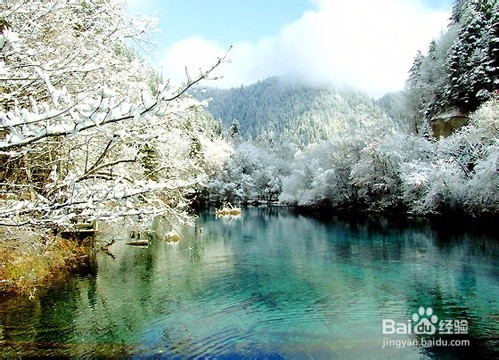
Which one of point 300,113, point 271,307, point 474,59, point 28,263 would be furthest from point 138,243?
point 300,113

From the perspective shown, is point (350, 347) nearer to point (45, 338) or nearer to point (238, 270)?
point (45, 338)

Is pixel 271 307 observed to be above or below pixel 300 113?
below

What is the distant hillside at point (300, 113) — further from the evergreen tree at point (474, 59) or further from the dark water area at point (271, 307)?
the dark water area at point (271, 307)

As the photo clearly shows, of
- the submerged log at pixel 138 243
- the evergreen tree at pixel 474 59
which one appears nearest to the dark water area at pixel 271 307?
the submerged log at pixel 138 243

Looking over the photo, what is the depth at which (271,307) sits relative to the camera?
368 inches

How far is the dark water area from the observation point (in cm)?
707

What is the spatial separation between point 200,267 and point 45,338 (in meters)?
6.88

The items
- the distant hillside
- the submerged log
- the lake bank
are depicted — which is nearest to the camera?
the lake bank

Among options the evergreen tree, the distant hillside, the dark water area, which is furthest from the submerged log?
the distant hillside

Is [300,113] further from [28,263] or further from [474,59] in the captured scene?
[28,263]

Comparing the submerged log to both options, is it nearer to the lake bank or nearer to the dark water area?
the dark water area

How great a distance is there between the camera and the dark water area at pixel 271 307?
7.07 meters

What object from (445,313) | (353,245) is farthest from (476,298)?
(353,245)

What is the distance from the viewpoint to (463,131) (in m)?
29.2
